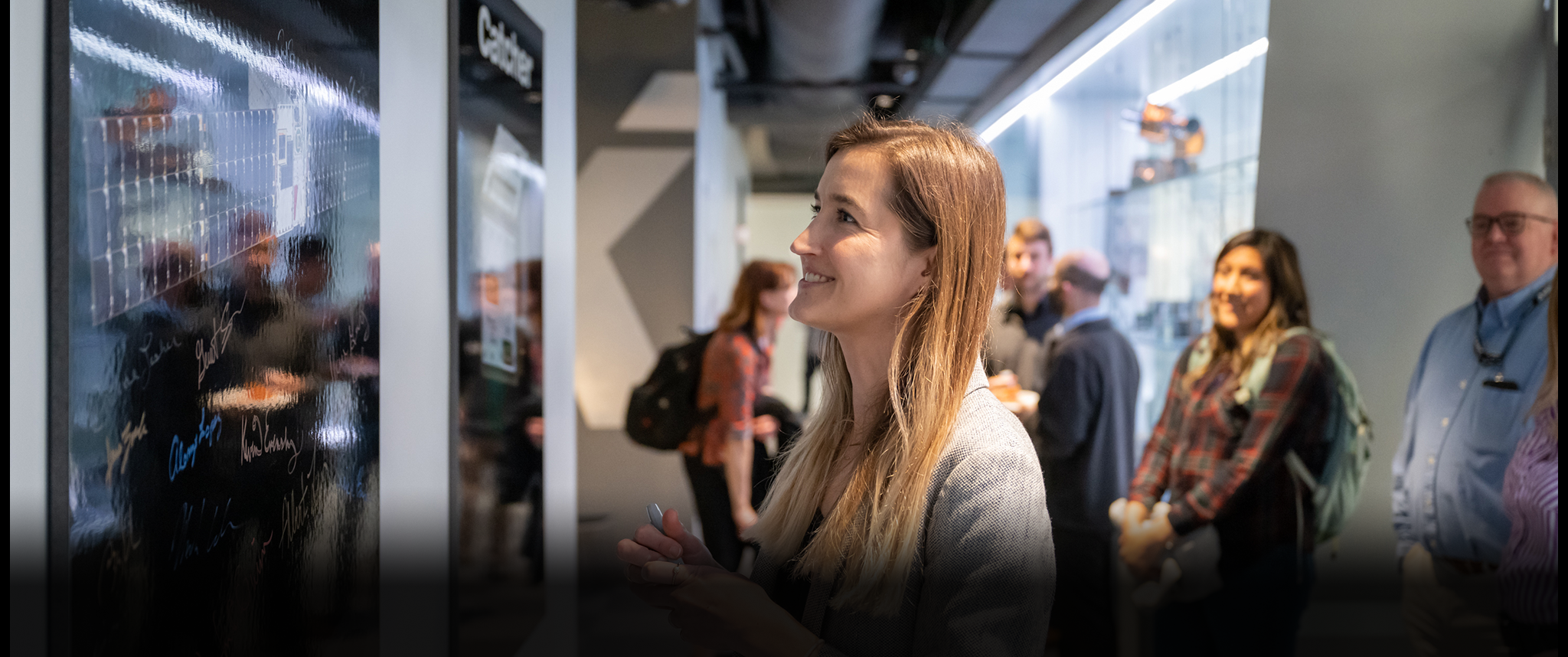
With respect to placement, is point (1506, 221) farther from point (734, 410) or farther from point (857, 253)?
point (734, 410)

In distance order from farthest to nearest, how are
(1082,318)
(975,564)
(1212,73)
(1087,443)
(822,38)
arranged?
(822,38) < (1212,73) < (1082,318) < (1087,443) < (975,564)

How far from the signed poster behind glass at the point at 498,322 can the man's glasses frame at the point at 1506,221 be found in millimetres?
2429

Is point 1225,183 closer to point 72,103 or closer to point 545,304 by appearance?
point 545,304

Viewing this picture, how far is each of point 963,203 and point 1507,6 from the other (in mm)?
2611

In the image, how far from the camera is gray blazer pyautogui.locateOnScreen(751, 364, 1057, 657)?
897mm

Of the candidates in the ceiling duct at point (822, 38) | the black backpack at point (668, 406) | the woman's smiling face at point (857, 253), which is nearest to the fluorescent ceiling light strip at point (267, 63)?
the woman's smiling face at point (857, 253)

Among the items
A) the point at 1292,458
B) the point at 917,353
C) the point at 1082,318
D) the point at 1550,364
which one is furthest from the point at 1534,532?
the point at 917,353

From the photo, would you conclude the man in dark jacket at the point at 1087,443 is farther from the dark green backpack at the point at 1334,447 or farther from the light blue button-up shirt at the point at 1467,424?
the light blue button-up shirt at the point at 1467,424

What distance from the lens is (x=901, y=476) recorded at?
0.98 metres

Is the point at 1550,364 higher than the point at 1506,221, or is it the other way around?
the point at 1506,221

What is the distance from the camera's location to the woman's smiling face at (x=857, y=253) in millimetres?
1016

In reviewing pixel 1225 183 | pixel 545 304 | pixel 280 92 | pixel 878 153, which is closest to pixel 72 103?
pixel 280 92

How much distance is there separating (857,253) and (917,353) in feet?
0.41

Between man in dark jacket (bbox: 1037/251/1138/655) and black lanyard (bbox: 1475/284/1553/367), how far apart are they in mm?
963
